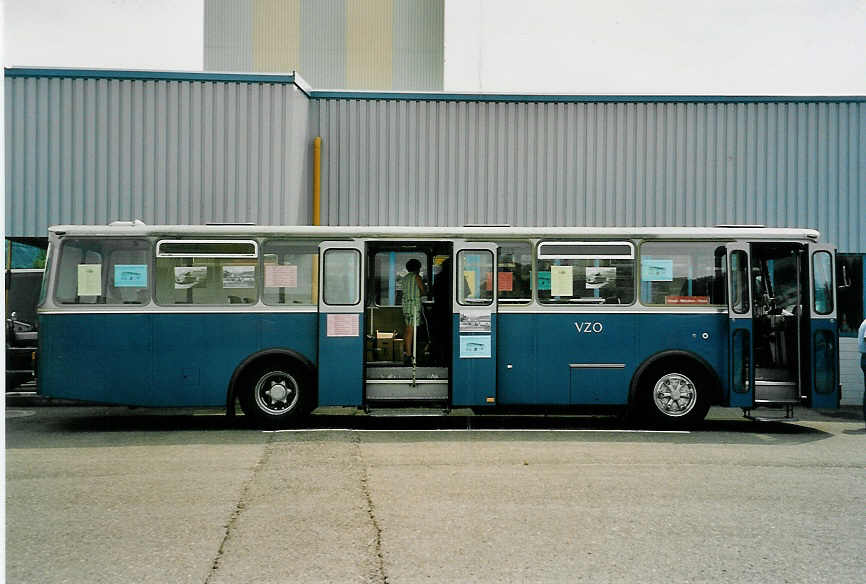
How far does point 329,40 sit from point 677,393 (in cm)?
2684

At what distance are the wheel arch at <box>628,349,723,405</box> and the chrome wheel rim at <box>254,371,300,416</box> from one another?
173 inches

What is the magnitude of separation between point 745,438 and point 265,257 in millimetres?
6523

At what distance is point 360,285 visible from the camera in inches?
452

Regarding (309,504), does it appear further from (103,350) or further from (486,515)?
(103,350)

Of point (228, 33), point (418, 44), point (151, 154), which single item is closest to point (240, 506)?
point (151, 154)

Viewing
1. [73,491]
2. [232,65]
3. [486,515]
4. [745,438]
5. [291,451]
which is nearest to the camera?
[486,515]

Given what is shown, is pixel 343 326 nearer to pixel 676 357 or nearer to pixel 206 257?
pixel 206 257

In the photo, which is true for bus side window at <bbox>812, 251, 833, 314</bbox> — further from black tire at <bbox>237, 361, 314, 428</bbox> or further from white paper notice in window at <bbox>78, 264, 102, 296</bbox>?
white paper notice in window at <bbox>78, 264, 102, 296</bbox>

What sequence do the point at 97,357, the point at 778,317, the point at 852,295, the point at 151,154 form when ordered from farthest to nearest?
the point at 852,295 → the point at 151,154 → the point at 778,317 → the point at 97,357

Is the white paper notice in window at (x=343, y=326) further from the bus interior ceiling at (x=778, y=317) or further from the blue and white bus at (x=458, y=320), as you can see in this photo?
the bus interior ceiling at (x=778, y=317)

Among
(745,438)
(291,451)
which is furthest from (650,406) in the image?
(291,451)

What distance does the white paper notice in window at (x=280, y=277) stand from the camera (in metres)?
11.5

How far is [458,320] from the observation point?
1153 cm

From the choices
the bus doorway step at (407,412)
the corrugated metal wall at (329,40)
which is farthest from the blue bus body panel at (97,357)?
the corrugated metal wall at (329,40)
